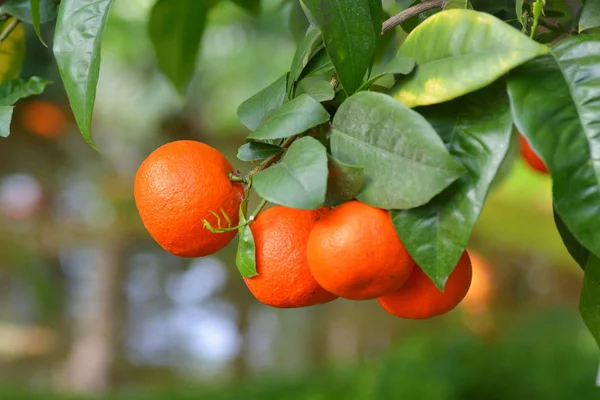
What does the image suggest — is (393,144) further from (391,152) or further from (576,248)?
(576,248)

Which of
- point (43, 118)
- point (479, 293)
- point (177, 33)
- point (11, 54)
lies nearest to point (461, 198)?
point (11, 54)

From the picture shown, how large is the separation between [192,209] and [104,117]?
3006 millimetres

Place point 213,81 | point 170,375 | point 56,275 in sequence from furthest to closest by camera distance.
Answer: point 170,375
point 56,275
point 213,81

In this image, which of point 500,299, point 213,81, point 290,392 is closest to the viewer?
point 290,392

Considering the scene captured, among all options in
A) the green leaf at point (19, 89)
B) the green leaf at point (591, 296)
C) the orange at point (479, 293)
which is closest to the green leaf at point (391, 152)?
the green leaf at point (591, 296)

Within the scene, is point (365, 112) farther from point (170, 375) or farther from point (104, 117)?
point (170, 375)

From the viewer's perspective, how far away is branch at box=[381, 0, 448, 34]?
16.0 inches

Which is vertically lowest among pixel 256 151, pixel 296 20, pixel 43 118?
pixel 43 118

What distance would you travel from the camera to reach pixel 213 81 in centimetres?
294

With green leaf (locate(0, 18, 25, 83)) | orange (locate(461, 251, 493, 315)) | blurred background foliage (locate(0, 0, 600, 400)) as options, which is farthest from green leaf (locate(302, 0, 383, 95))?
orange (locate(461, 251, 493, 315))

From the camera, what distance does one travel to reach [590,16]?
1.38 feet

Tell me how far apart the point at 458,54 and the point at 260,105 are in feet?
0.48

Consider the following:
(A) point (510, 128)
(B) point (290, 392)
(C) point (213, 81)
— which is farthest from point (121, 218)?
(A) point (510, 128)

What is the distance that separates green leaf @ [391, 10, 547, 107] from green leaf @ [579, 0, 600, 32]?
0.13 metres
